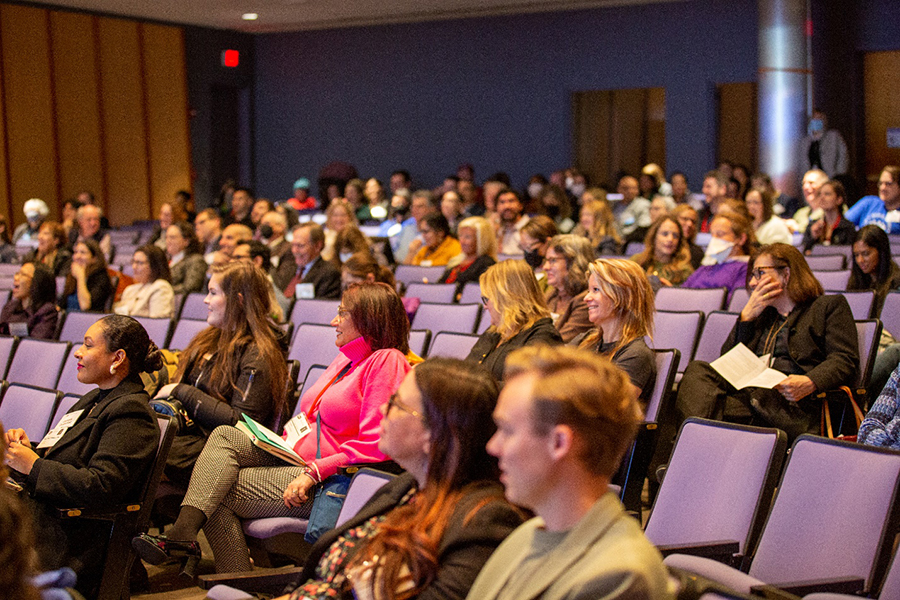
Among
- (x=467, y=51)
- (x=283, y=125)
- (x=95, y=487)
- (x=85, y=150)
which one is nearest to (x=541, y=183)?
(x=467, y=51)

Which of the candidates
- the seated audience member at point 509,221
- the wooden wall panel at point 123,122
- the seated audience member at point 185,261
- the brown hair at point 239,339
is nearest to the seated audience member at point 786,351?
the brown hair at point 239,339

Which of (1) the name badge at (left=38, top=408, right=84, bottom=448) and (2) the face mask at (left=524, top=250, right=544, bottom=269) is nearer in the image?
(1) the name badge at (left=38, top=408, right=84, bottom=448)

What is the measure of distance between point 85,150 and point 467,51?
17.5 feet

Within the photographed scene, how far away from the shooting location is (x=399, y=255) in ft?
28.4

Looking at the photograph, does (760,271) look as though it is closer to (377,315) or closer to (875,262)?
(875,262)

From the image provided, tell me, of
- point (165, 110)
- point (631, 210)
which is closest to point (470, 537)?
point (631, 210)

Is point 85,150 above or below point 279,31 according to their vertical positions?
below

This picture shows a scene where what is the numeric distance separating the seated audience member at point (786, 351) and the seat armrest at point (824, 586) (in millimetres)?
1543

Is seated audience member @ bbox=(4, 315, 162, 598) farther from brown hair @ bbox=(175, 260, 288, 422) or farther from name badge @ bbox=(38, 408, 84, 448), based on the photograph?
brown hair @ bbox=(175, 260, 288, 422)

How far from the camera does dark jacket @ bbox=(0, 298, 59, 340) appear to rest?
5.79 m

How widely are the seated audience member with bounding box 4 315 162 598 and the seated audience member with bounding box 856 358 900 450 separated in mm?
2174

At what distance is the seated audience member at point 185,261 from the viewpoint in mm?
6914

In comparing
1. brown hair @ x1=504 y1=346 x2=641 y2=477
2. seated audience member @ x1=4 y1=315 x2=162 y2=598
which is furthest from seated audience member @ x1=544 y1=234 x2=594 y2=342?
brown hair @ x1=504 y1=346 x2=641 y2=477

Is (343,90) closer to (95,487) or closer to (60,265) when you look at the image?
(60,265)
